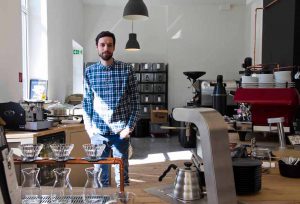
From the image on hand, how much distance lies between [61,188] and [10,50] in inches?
103

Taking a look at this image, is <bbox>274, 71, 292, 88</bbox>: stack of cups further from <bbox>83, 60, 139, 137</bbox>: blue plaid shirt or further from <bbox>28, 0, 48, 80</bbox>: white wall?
<bbox>28, 0, 48, 80</bbox>: white wall

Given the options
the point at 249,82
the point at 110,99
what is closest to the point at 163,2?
the point at 249,82

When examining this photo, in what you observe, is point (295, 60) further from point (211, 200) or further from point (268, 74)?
point (211, 200)

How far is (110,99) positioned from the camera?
2.86 metres

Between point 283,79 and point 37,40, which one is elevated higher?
→ point 37,40

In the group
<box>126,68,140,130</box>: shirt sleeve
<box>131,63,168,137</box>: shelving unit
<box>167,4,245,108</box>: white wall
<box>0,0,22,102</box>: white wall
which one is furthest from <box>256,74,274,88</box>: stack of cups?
<box>167,4,245,108</box>: white wall

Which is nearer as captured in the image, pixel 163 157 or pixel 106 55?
pixel 106 55

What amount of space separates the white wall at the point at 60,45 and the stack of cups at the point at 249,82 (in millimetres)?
3587

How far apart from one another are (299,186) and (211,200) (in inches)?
38.5

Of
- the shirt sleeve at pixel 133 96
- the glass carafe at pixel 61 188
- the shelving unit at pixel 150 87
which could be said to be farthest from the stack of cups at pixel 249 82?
the shelving unit at pixel 150 87

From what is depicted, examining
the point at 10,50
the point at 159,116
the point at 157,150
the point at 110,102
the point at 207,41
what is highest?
the point at 207,41

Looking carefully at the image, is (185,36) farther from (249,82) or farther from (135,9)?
(249,82)

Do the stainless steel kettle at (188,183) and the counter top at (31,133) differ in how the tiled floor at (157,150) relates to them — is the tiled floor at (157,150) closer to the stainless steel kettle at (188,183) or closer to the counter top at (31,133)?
the counter top at (31,133)

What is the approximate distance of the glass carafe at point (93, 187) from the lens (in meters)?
1.40
